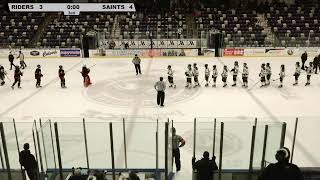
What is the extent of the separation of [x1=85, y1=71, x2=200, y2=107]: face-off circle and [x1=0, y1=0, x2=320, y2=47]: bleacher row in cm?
732

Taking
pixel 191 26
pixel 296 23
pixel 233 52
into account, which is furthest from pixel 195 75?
pixel 296 23

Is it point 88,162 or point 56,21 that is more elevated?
point 56,21

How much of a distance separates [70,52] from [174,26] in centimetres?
732

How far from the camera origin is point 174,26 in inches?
989

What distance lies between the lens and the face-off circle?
43.4 ft

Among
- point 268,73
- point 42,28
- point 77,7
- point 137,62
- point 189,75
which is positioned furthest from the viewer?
point 42,28

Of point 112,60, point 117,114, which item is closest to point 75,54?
point 112,60

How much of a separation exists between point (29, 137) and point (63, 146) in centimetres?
128

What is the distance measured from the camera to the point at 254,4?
27.3 m

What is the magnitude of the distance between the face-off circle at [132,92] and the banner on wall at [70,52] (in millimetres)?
6634

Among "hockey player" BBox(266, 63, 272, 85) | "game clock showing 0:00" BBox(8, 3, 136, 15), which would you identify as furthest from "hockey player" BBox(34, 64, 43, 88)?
"hockey player" BBox(266, 63, 272, 85)

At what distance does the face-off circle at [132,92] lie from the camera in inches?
520

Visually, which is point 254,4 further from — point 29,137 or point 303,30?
point 29,137

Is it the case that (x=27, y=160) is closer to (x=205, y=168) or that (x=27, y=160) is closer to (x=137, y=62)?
(x=205, y=168)
